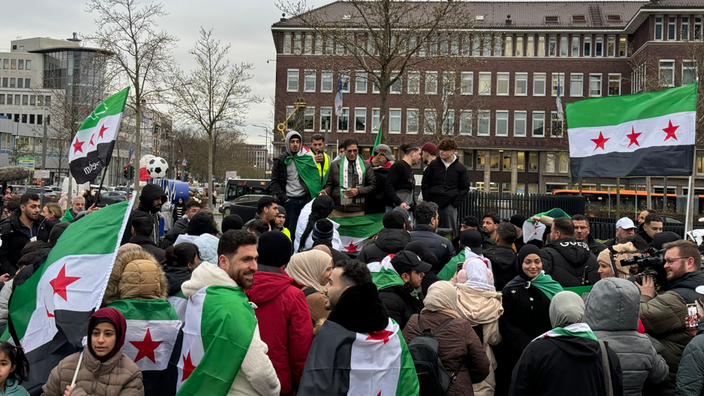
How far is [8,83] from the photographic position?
11881 cm

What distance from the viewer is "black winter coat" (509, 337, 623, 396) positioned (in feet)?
13.4

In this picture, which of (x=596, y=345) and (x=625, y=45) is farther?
(x=625, y=45)

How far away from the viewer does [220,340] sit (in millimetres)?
3820

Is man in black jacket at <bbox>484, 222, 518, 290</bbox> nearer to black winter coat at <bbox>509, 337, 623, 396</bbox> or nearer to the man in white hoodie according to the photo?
black winter coat at <bbox>509, 337, 623, 396</bbox>

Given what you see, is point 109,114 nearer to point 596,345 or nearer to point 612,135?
point 596,345

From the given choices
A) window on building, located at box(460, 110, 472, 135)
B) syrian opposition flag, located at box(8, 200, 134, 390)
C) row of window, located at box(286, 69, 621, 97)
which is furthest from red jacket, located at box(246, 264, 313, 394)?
row of window, located at box(286, 69, 621, 97)

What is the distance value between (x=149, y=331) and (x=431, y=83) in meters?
50.5

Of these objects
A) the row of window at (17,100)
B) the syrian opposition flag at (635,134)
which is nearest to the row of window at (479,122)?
the syrian opposition flag at (635,134)

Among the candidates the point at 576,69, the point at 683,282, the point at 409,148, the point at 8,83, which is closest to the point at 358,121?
the point at 576,69

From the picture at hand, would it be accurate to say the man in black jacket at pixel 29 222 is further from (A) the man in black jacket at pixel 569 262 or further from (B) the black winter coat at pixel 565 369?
(B) the black winter coat at pixel 565 369

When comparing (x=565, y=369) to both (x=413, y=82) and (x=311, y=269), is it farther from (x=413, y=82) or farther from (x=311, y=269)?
(x=413, y=82)

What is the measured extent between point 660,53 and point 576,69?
989 centimetres

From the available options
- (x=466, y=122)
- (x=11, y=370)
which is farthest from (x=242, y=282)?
(x=466, y=122)

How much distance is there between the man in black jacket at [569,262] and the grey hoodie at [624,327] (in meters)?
2.19
